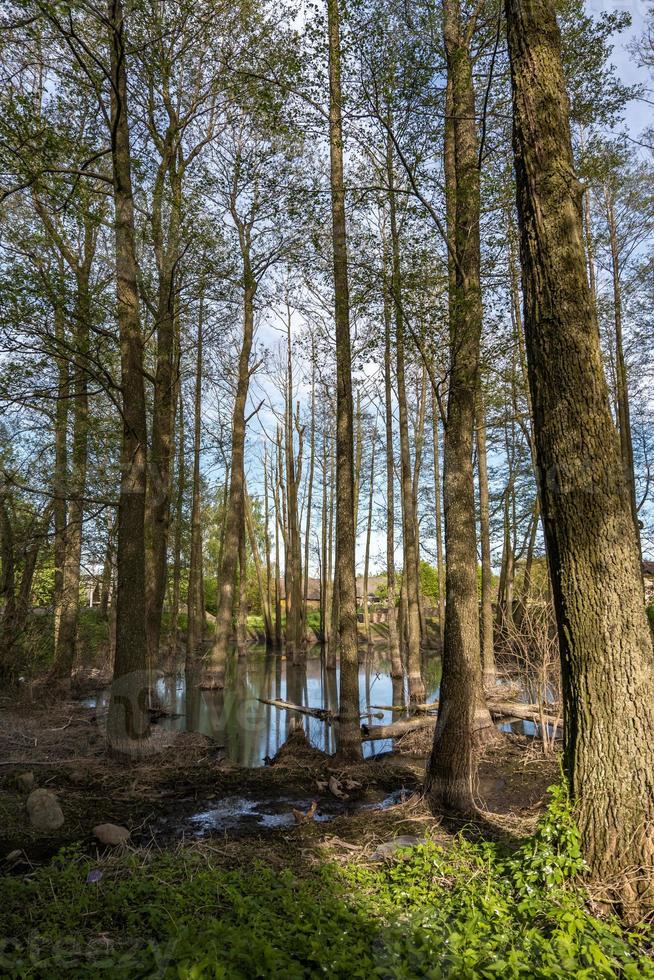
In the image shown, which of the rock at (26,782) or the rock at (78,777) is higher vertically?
the rock at (26,782)

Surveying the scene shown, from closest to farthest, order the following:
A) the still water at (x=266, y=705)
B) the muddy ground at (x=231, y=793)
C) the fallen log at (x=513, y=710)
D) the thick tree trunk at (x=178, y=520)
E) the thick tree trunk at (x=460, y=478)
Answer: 1. the muddy ground at (x=231, y=793)
2. the thick tree trunk at (x=460, y=478)
3. the fallen log at (x=513, y=710)
4. the still water at (x=266, y=705)
5. the thick tree trunk at (x=178, y=520)

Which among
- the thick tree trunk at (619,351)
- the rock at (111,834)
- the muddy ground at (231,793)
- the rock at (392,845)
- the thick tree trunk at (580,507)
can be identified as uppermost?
the thick tree trunk at (619,351)

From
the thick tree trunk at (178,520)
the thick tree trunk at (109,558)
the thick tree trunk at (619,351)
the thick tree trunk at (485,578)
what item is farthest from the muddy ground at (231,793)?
the thick tree trunk at (619,351)

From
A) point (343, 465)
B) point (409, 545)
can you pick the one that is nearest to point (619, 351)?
point (409, 545)

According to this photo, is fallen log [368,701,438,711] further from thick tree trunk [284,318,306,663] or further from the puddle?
thick tree trunk [284,318,306,663]

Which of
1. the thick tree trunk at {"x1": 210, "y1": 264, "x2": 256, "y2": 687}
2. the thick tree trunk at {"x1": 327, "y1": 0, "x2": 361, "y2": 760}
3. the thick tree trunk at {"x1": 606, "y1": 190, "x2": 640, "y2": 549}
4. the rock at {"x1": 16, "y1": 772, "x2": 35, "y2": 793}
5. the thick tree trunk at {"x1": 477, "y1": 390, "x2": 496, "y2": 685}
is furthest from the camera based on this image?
the thick tree trunk at {"x1": 210, "y1": 264, "x2": 256, "y2": 687}

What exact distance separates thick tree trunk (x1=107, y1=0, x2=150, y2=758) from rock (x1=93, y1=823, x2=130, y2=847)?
7.42ft

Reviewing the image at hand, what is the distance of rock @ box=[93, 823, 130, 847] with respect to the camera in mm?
4406

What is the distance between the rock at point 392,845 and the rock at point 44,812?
8.33 feet

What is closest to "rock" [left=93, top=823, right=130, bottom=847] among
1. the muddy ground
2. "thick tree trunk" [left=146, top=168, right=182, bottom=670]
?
the muddy ground

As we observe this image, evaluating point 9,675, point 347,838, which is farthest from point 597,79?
point 9,675

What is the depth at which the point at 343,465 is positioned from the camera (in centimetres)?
748

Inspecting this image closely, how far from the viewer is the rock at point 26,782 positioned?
573 cm

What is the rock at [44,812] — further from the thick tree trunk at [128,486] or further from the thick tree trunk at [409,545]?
the thick tree trunk at [409,545]
